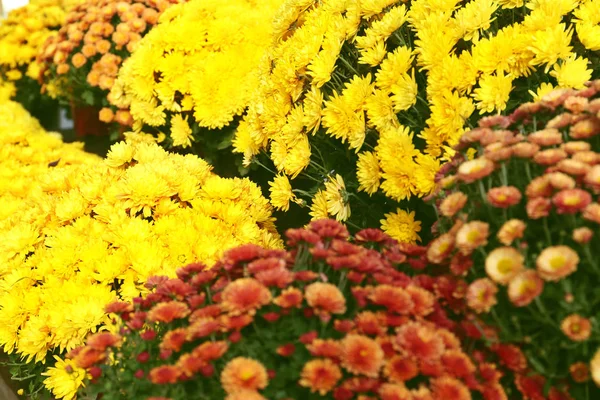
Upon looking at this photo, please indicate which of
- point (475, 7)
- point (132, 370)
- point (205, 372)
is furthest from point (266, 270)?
point (475, 7)

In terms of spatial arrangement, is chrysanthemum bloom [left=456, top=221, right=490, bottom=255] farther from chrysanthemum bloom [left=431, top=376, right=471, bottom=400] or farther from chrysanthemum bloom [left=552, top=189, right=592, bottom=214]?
chrysanthemum bloom [left=431, top=376, right=471, bottom=400]

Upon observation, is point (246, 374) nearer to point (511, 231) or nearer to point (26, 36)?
point (511, 231)

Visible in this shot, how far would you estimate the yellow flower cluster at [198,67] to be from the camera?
260 centimetres

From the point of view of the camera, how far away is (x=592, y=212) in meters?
1.03

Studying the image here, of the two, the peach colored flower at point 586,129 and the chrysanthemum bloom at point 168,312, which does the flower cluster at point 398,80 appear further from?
the chrysanthemum bloom at point 168,312

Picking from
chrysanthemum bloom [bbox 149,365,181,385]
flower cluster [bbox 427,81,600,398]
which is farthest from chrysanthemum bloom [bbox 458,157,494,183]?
chrysanthemum bloom [bbox 149,365,181,385]

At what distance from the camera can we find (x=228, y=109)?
255 cm

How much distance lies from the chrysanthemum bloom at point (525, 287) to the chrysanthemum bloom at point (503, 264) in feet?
0.04

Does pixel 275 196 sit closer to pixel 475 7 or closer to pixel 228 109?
pixel 228 109

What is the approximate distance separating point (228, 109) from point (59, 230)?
0.88 metres

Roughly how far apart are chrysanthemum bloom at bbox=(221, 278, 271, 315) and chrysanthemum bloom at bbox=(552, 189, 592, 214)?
0.52 metres

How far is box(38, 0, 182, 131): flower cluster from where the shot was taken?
348 cm

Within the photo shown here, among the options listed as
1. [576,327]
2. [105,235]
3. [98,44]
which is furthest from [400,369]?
[98,44]

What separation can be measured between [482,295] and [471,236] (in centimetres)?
10
